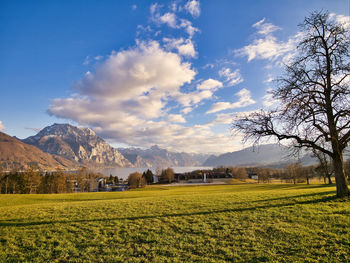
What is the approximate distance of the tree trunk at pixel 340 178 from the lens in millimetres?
11391

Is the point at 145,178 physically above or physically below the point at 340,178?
below

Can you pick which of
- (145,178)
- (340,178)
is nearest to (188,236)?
(340,178)

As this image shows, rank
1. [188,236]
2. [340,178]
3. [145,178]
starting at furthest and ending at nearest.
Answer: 1. [145,178]
2. [340,178]
3. [188,236]

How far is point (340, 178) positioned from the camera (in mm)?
11469

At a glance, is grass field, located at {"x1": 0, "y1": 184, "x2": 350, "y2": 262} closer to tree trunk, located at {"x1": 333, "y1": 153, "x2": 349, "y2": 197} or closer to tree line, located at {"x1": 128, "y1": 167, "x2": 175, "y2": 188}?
tree trunk, located at {"x1": 333, "y1": 153, "x2": 349, "y2": 197}

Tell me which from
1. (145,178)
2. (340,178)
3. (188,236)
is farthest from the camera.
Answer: (145,178)

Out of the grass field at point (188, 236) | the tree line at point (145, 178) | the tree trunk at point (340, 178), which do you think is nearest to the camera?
the grass field at point (188, 236)

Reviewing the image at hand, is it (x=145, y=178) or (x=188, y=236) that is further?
(x=145, y=178)

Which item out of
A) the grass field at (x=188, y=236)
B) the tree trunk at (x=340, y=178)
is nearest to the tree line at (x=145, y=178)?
the grass field at (x=188, y=236)

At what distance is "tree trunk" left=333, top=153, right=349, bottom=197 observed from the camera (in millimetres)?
11391

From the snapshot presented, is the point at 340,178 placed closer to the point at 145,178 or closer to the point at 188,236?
the point at 188,236

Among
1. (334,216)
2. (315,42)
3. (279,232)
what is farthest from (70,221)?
(315,42)

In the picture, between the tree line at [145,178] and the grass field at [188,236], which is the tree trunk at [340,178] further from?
the tree line at [145,178]

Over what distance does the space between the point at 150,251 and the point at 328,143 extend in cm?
1310
